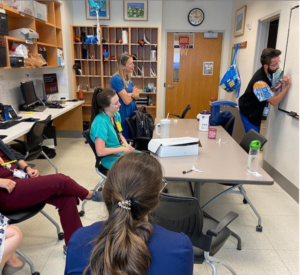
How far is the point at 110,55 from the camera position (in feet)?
17.2

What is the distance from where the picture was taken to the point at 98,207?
2613mm

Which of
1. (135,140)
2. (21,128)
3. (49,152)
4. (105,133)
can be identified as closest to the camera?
(105,133)

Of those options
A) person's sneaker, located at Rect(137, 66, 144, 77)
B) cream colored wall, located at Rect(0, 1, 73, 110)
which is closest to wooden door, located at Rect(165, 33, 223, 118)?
person's sneaker, located at Rect(137, 66, 144, 77)

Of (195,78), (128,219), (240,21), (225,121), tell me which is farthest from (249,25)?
(128,219)

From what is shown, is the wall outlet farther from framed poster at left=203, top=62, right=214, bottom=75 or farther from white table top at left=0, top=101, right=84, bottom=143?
white table top at left=0, top=101, right=84, bottom=143

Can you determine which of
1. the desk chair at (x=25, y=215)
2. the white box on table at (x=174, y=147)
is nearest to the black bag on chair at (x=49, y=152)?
the desk chair at (x=25, y=215)

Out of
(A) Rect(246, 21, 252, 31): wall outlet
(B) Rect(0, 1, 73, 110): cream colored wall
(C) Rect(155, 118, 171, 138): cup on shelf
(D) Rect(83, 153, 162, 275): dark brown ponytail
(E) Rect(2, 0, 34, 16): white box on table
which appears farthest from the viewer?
(A) Rect(246, 21, 252, 31): wall outlet

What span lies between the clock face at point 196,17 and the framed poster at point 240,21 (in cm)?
74

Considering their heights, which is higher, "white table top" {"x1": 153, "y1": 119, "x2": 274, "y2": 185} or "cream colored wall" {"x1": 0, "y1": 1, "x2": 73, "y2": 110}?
"cream colored wall" {"x1": 0, "y1": 1, "x2": 73, "y2": 110}

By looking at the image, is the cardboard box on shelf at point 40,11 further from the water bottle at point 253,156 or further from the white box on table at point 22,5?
the water bottle at point 253,156

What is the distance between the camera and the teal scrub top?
7.14 feet

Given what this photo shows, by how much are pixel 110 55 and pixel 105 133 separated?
138 inches

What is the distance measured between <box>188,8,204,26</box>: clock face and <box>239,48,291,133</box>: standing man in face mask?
2.80 meters

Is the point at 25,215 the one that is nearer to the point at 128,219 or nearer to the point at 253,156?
the point at 128,219
